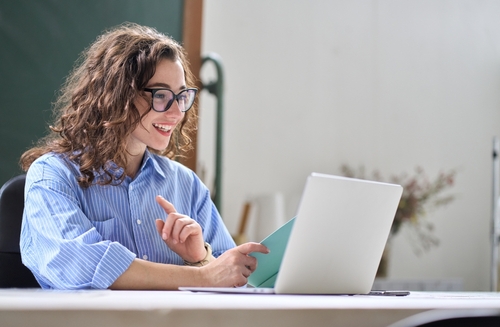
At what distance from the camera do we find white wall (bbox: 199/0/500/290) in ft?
12.5

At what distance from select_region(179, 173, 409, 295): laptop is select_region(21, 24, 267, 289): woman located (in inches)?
6.6

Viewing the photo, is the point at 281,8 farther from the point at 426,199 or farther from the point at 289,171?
the point at 426,199

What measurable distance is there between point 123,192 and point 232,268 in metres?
0.39

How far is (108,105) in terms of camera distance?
4.64 ft

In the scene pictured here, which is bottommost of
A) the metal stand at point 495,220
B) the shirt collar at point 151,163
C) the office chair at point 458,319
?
the metal stand at point 495,220

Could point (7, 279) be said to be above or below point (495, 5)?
below

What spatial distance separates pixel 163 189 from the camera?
1476mm

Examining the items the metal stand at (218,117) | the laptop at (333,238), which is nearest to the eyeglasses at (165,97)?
the laptop at (333,238)

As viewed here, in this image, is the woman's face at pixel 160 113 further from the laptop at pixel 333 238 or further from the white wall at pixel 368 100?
the white wall at pixel 368 100

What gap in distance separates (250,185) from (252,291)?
293 centimetres

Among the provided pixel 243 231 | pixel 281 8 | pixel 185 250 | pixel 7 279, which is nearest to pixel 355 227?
pixel 185 250

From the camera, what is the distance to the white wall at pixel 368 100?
381 cm

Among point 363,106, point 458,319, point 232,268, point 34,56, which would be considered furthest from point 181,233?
point 363,106

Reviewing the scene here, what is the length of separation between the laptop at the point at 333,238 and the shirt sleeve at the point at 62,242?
24 cm
